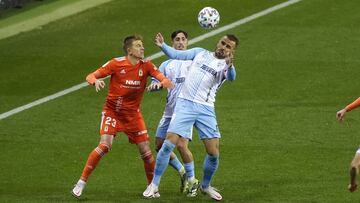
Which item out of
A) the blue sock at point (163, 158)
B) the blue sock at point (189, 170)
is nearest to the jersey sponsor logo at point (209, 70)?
the blue sock at point (163, 158)

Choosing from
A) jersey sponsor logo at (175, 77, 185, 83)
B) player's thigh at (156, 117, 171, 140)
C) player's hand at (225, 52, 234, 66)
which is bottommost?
player's thigh at (156, 117, 171, 140)

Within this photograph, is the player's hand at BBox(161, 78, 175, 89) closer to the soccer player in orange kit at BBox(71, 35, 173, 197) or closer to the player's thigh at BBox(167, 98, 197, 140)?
the soccer player in orange kit at BBox(71, 35, 173, 197)

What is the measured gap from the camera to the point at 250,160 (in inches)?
730

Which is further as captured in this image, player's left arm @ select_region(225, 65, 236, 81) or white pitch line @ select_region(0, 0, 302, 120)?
white pitch line @ select_region(0, 0, 302, 120)

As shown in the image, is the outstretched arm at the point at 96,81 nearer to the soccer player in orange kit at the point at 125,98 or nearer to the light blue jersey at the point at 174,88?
the soccer player in orange kit at the point at 125,98

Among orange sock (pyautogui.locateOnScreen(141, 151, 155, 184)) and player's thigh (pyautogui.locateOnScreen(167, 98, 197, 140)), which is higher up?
player's thigh (pyautogui.locateOnScreen(167, 98, 197, 140))

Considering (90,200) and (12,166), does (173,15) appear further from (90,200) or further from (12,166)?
(90,200)

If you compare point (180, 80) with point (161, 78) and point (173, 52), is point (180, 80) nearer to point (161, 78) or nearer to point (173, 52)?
point (161, 78)

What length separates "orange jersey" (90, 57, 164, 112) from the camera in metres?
15.6

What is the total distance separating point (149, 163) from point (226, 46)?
2.11 metres

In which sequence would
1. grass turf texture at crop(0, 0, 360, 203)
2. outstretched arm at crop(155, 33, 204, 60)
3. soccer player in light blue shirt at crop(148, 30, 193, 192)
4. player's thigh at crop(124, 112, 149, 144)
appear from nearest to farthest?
1. outstretched arm at crop(155, 33, 204, 60)
2. player's thigh at crop(124, 112, 149, 144)
3. soccer player in light blue shirt at crop(148, 30, 193, 192)
4. grass turf texture at crop(0, 0, 360, 203)

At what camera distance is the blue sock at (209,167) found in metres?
15.6

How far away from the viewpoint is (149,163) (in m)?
16.0

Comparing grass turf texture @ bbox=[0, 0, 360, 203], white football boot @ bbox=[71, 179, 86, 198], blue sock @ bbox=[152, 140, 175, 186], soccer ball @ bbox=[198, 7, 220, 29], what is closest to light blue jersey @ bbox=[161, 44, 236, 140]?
blue sock @ bbox=[152, 140, 175, 186]
